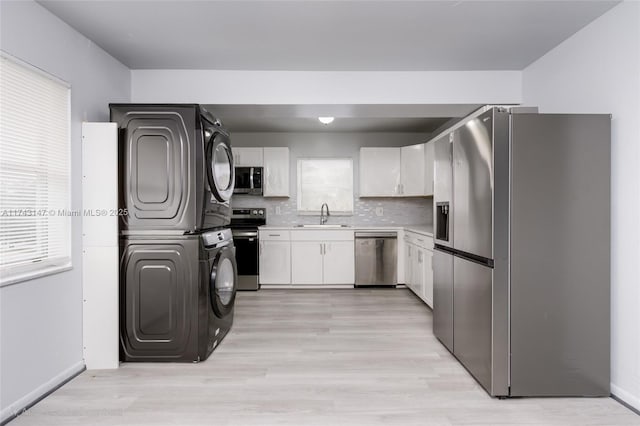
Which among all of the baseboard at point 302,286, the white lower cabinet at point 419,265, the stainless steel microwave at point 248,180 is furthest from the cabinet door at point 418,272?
the stainless steel microwave at point 248,180

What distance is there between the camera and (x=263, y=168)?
599 cm

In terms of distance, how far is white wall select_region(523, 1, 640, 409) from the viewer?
2.28 meters

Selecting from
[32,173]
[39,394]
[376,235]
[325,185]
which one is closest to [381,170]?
[325,185]

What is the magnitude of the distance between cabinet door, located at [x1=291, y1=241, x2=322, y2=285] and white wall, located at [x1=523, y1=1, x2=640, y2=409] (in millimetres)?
3749

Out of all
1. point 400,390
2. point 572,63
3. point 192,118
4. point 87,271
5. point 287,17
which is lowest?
point 400,390

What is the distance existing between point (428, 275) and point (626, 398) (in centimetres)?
225

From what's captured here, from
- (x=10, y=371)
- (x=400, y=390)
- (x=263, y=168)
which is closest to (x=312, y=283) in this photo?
(x=263, y=168)

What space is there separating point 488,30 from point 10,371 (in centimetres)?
370

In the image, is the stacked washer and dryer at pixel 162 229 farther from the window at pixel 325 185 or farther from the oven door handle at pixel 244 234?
the window at pixel 325 185

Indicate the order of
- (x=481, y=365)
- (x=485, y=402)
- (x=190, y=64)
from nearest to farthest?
(x=485, y=402) → (x=481, y=365) → (x=190, y=64)

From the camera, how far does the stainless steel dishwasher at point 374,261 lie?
5680mm

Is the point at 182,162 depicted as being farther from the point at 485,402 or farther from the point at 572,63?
the point at 572,63

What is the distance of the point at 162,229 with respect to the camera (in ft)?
9.48

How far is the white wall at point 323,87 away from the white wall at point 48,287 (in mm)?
595
